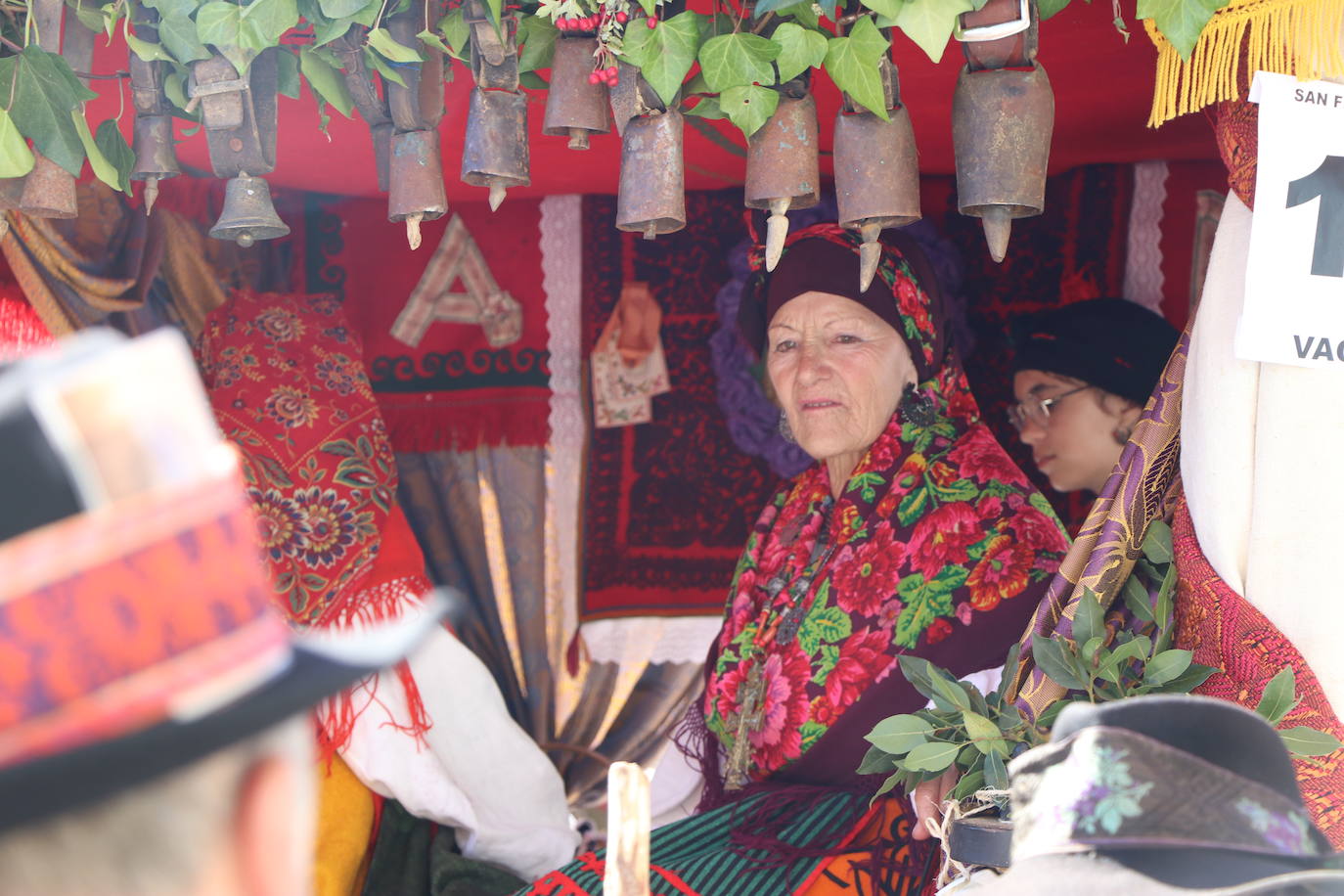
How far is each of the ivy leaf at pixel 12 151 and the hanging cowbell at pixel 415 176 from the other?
1.93 feet

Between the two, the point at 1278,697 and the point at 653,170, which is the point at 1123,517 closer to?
the point at 1278,697

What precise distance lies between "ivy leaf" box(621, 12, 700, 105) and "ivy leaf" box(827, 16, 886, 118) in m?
0.21

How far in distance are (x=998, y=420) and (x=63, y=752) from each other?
3330mm

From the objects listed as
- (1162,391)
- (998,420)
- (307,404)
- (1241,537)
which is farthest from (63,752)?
(998,420)

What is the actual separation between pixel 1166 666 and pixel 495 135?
1.31 meters

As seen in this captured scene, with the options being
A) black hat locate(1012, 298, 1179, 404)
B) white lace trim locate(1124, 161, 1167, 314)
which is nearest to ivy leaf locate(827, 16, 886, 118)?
black hat locate(1012, 298, 1179, 404)

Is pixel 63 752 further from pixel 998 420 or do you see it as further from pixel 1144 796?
pixel 998 420

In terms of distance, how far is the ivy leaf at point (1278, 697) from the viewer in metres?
1.66

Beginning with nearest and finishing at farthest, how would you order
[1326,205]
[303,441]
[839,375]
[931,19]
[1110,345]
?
[931,19] → [1326,205] → [839,375] → [1110,345] → [303,441]

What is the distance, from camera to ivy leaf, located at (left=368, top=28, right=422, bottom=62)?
1.89m

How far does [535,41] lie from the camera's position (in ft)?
6.52

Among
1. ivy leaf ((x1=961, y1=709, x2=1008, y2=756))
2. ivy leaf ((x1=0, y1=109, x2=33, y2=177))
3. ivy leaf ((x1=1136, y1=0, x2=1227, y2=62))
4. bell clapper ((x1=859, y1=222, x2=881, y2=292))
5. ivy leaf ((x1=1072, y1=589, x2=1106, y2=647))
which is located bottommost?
ivy leaf ((x1=961, y1=709, x2=1008, y2=756))

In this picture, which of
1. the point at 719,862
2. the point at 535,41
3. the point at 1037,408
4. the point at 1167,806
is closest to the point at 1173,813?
the point at 1167,806

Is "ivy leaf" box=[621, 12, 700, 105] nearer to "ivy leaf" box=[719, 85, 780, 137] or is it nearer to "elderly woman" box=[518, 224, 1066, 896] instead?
"ivy leaf" box=[719, 85, 780, 137]
